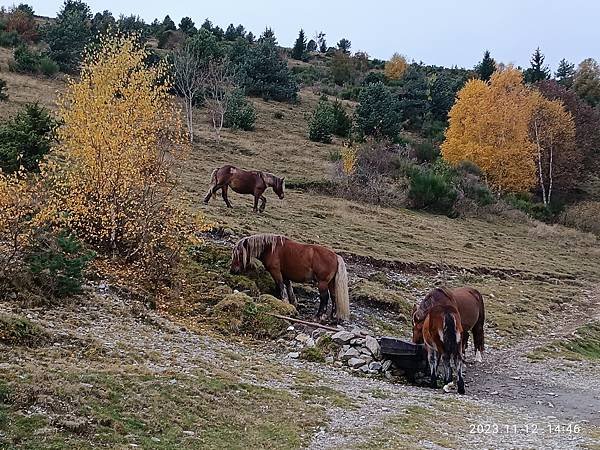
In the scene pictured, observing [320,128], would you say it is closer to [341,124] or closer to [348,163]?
[341,124]

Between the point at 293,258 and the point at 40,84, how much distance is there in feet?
115

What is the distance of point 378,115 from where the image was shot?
5134 centimetres

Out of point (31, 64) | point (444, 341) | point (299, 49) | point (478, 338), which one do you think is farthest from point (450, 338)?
point (299, 49)

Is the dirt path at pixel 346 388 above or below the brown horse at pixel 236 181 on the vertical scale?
below

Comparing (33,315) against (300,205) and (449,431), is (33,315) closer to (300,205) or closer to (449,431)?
(449,431)

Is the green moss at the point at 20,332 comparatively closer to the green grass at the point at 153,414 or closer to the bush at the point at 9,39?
the green grass at the point at 153,414

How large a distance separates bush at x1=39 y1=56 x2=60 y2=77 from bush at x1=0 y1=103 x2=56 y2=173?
94.4ft

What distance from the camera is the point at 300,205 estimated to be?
29172 mm

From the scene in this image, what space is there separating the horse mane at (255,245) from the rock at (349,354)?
11.0 feet

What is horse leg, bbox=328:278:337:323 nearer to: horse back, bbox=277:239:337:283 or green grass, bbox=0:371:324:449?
horse back, bbox=277:239:337:283

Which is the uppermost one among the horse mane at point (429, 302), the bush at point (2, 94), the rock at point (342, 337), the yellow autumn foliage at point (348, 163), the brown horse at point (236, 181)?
the bush at point (2, 94)

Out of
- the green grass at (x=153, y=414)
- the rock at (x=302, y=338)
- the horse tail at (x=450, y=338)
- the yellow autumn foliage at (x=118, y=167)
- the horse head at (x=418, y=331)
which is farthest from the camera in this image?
the yellow autumn foliage at (x=118, y=167)

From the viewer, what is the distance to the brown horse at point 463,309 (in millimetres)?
11320

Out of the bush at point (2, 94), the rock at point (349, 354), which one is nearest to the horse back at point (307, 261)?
the rock at point (349, 354)
